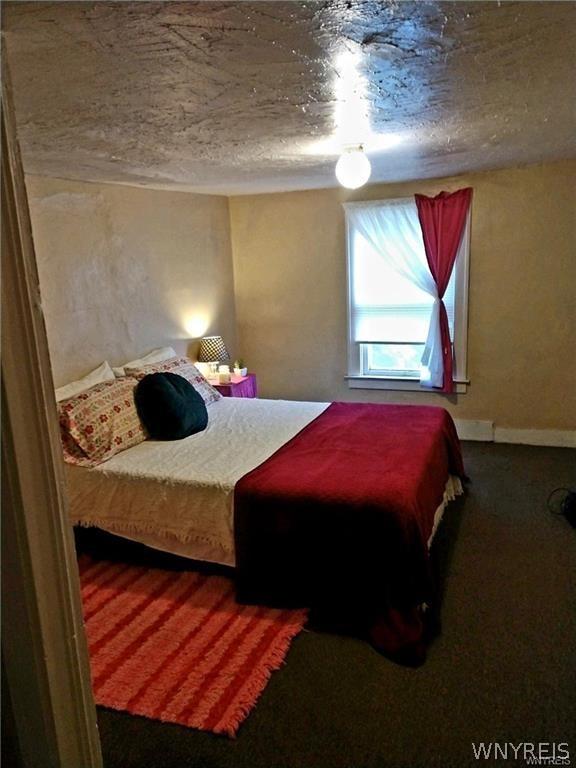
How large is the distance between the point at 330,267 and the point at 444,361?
1.34 m

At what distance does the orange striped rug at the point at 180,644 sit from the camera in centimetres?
191

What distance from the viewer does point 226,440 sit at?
3.12 metres

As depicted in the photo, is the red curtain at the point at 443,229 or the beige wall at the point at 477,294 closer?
the beige wall at the point at 477,294

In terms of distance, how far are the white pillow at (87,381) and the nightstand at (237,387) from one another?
3.54 ft

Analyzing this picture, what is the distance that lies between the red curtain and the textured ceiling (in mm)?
1026

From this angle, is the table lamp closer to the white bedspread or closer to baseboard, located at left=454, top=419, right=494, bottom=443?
the white bedspread

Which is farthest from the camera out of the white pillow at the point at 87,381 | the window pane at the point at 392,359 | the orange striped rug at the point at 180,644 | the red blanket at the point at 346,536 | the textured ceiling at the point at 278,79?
the window pane at the point at 392,359

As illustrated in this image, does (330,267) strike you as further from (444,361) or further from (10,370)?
(10,370)

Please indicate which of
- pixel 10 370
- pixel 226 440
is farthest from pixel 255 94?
pixel 226 440

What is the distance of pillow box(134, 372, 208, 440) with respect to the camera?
3.14 m

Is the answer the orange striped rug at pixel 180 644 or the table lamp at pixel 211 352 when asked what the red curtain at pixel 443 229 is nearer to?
the table lamp at pixel 211 352

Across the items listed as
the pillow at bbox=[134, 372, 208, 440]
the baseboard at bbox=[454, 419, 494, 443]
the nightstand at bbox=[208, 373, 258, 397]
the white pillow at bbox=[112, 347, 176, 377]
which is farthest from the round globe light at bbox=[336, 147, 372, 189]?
the baseboard at bbox=[454, 419, 494, 443]

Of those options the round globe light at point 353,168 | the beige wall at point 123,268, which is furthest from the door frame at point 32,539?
the beige wall at point 123,268

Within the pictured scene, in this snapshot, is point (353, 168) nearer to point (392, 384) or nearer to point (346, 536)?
point (346, 536)
